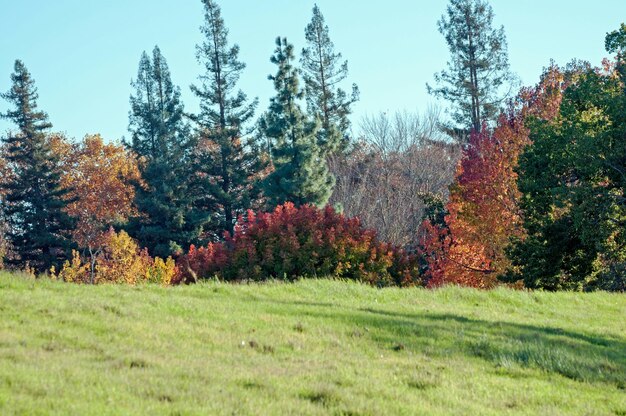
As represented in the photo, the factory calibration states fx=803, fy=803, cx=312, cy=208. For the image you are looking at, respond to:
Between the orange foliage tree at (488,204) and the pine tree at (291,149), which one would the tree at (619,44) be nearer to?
the orange foliage tree at (488,204)

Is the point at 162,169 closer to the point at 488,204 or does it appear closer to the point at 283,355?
the point at 488,204

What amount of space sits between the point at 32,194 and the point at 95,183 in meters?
9.60

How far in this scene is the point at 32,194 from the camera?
68625 mm

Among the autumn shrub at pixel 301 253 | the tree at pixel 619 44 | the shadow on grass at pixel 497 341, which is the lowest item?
the shadow on grass at pixel 497 341

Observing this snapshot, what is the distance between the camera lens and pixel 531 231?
32812mm

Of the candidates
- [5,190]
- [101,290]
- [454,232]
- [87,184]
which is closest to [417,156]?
[454,232]

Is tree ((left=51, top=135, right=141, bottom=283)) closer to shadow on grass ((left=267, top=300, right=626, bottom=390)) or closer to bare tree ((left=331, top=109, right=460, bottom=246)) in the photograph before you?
bare tree ((left=331, top=109, right=460, bottom=246))

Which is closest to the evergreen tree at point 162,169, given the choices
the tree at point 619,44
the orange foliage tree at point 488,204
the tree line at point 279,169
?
the tree line at point 279,169

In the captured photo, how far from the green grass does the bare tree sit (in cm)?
3831

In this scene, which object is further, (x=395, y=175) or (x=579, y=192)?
(x=395, y=175)

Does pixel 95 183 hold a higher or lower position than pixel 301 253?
higher

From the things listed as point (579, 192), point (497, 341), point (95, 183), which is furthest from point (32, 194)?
point (497, 341)

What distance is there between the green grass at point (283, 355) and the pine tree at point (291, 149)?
1416 inches

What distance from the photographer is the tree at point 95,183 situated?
73.1m
